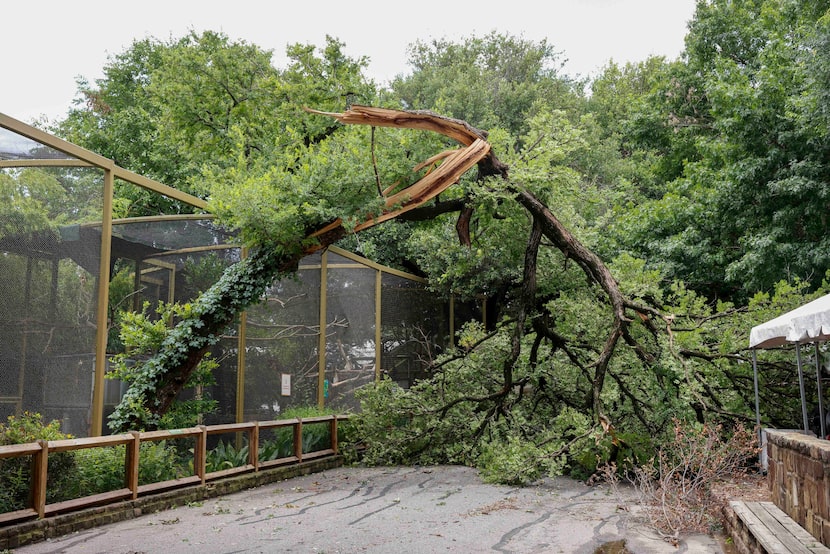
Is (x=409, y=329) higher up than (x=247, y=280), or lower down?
lower down

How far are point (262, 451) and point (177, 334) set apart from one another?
221cm

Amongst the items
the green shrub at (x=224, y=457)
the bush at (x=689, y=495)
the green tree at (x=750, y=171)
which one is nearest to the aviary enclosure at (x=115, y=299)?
the green shrub at (x=224, y=457)

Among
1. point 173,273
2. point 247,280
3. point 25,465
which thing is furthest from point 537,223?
point 25,465

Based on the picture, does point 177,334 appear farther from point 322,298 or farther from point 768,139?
point 768,139

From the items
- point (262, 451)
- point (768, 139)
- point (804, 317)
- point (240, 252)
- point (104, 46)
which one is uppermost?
point (104, 46)

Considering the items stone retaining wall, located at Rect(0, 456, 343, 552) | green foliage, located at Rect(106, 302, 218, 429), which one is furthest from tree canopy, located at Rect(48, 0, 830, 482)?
stone retaining wall, located at Rect(0, 456, 343, 552)

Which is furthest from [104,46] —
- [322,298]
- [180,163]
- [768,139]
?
[768,139]

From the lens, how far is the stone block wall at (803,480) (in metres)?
4.91

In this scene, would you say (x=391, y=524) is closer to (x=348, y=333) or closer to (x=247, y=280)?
(x=247, y=280)

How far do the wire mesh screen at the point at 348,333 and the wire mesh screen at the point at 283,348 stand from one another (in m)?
0.46

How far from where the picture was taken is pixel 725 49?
20719 mm

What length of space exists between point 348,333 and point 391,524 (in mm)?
7618

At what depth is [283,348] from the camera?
12.9 metres

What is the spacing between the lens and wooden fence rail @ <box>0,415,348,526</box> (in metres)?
6.54
